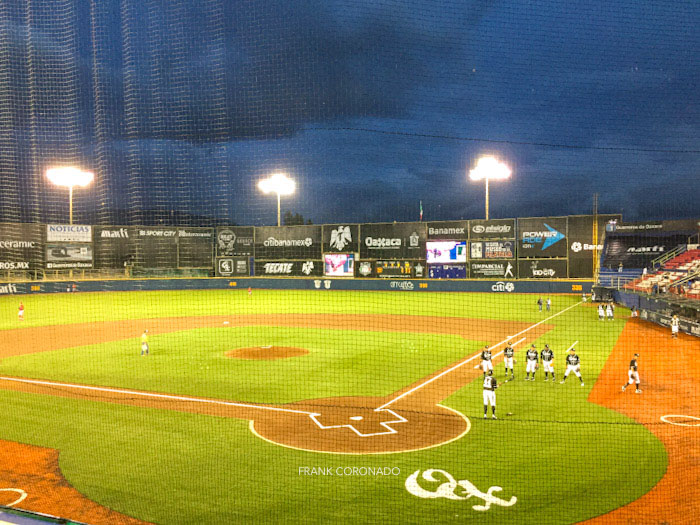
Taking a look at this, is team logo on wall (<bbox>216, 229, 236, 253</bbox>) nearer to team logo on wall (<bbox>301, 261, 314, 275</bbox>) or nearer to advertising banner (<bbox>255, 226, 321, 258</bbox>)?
advertising banner (<bbox>255, 226, 321, 258</bbox>)

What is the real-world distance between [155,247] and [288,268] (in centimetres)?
1359

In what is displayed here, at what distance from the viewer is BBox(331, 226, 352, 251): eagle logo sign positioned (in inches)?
2071

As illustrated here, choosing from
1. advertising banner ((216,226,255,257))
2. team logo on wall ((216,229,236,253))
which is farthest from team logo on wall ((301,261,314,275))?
team logo on wall ((216,229,236,253))

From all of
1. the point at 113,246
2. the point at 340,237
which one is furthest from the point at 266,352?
the point at 113,246

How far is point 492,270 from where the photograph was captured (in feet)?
157

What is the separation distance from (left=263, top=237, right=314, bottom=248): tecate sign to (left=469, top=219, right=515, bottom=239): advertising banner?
1625cm

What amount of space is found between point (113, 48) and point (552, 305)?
32.7 meters

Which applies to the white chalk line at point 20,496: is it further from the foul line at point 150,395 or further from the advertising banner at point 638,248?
the advertising banner at point 638,248

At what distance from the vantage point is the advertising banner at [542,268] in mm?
46156

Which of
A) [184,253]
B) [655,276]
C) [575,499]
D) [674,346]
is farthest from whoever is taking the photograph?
[184,253]

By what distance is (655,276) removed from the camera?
121 feet

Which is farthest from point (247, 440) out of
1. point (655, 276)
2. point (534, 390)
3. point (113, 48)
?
point (655, 276)

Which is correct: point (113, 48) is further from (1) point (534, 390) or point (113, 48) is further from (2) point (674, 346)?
(2) point (674, 346)

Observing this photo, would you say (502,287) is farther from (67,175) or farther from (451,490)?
(67,175)
